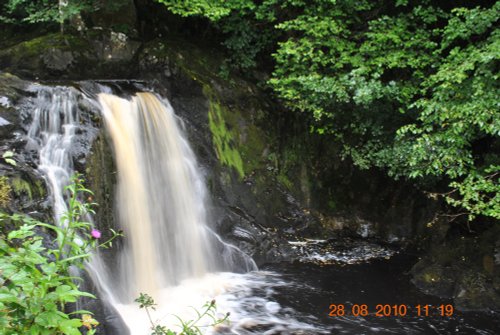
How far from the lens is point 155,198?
661 centimetres

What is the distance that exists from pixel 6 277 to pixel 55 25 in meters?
8.20

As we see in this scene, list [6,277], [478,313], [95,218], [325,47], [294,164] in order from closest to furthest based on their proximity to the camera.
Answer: [6,277], [95,218], [478,313], [325,47], [294,164]

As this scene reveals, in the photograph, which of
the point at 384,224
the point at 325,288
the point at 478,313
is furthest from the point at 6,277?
the point at 384,224

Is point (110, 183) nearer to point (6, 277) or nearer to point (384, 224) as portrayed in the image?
point (6, 277)

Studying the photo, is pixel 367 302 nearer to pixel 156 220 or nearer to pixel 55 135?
pixel 156 220

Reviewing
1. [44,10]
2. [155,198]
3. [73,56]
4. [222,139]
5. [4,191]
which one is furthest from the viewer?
[44,10]

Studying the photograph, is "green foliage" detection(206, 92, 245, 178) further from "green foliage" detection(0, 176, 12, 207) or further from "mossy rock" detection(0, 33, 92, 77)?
"green foliage" detection(0, 176, 12, 207)

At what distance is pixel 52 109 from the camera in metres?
5.99

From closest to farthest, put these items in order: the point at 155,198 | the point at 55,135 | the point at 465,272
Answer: the point at 55,135 → the point at 465,272 → the point at 155,198
